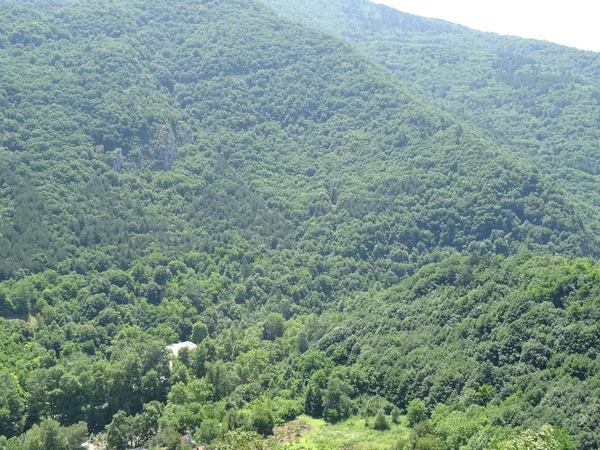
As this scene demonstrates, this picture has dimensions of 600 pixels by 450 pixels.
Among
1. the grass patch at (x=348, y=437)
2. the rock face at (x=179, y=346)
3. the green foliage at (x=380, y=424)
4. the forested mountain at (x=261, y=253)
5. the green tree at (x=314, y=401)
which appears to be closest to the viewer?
the grass patch at (x=348, y=437)

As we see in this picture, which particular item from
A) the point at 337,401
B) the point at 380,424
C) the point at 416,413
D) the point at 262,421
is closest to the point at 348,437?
the point at 380,424

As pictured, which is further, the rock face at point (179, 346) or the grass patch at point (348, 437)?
the rock face at point (179, 346)

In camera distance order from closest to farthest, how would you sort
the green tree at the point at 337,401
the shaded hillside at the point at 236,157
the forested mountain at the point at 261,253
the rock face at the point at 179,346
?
the forested mountain at the point at 261,253
the green tree at the point at 337,401
the rock face at the point at 179,346
the shaded hillside at the point at 236,157

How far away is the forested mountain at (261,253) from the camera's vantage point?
7050 centimetres

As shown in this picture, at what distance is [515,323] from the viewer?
71.6 m

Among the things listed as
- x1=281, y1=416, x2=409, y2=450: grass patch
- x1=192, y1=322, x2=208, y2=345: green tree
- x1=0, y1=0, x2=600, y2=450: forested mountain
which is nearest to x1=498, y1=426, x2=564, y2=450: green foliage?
x1=0, y1=0, x2=600, y2=450: forested mountain

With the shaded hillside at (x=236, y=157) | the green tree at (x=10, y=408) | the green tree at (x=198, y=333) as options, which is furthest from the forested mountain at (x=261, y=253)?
the shaded hillside at (x=236, y=157)

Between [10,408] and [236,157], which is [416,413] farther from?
[236,157]

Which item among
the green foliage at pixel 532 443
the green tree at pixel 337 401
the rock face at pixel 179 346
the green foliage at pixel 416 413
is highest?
the green foliage at pixel 532 443

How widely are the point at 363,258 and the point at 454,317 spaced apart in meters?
55.5

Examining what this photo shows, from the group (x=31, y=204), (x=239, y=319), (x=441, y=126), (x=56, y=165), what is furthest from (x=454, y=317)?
(x=441, y=126)

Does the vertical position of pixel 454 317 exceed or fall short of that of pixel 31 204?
it exceeds it

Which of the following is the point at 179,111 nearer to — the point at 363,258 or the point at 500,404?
the point at 363,258

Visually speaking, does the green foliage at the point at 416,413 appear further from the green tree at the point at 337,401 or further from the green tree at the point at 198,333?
the green tree at the point at 198,333
